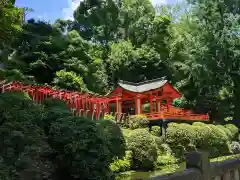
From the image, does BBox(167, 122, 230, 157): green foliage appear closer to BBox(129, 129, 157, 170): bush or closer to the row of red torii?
the row of red torii

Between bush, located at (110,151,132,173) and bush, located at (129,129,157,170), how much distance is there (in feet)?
0.92

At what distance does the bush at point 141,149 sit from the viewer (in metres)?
14.6

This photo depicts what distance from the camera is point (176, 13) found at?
3972 centimetres

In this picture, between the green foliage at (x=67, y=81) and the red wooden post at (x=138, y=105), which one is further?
the red wooden post at (x=138, y=105)

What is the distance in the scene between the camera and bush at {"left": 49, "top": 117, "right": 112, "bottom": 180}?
8.41m

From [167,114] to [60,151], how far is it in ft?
42.7

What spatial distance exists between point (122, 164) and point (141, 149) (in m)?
1.12

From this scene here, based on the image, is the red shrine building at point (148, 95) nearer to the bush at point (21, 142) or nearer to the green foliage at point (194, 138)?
the green foliage at point (194, 138)

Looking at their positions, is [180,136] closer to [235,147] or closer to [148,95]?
[235,147]

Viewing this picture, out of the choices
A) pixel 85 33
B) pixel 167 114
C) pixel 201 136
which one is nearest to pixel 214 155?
pixel 201 136

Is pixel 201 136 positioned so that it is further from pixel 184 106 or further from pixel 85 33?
pixel 85 33

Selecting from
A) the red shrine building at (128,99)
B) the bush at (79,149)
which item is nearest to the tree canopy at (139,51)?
the red shrine building at (128,99)

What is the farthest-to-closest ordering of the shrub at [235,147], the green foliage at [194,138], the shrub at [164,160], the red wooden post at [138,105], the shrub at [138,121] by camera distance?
the red wooden post at [138,105], the shrub at [235,147], the shrub at [138,121], the green foliage at [194,138], the shrub at [164,160]

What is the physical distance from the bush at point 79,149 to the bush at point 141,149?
580 centimetres
